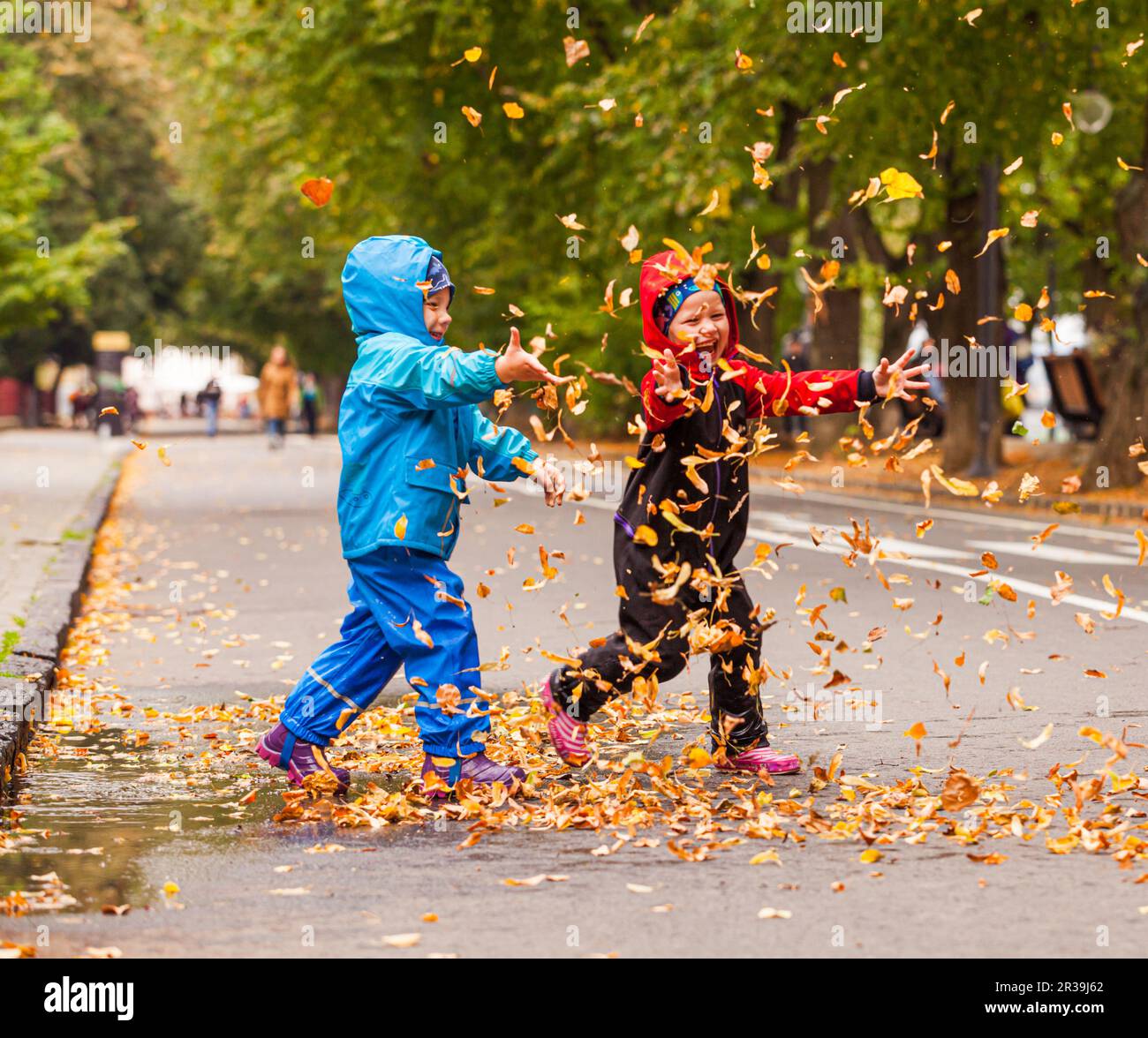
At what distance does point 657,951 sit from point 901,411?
3245 cm

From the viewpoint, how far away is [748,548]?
54.4 feet

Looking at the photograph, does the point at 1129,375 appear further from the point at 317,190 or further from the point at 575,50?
the point at 317,190

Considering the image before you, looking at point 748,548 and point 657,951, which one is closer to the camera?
point 657,951

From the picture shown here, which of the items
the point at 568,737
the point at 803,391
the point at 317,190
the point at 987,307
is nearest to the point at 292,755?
the point at 568,737

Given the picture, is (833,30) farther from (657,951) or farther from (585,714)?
(657,951)

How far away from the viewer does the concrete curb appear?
7.33 m

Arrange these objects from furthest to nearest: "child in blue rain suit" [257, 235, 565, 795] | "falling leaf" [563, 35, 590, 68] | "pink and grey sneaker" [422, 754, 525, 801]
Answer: "falling leaf" [563, 35, 590, 68] < "pink and grey sneaker" [422, 754, 525, 801] < "child in blue rain suit" [257, 235, 565, 795]

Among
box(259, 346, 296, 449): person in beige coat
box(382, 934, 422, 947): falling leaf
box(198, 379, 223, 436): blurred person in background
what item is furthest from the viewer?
box(198, 379, 223, 436): blurred person in background

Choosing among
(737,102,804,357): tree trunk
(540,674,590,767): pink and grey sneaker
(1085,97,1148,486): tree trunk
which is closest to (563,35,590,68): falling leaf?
(540,674,590,767): pink and grey sneaker

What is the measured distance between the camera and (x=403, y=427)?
6.50 metres

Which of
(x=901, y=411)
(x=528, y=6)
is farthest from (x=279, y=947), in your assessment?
(x=901, y=411)

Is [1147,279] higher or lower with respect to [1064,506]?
higher

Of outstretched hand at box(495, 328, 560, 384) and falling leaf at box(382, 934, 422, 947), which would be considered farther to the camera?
outstretched hand at box(495, 328, 560, 384)

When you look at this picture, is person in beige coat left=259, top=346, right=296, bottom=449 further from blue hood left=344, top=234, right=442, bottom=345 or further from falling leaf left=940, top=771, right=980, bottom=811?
falling leaf left=940, top=771, right=980, bottom=811
